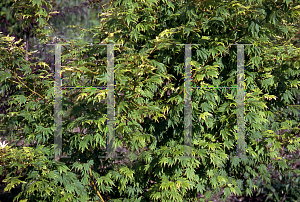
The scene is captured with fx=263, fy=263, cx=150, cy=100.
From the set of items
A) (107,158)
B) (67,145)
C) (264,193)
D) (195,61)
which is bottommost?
(264,193)

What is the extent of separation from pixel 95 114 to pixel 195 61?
3.89 ft

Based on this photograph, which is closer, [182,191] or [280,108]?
[182,191]

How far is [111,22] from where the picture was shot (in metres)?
2.74

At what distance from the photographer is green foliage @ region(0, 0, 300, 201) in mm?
2633

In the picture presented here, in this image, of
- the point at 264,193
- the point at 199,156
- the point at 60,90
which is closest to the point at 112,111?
the point at 60,90

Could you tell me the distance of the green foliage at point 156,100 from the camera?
8.64 ft

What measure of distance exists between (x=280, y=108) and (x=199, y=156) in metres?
1.34

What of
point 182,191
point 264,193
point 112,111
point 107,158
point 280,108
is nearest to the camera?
point 112,111

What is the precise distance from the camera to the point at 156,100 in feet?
9.69

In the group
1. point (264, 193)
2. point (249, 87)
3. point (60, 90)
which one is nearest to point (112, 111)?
point (60, 90)

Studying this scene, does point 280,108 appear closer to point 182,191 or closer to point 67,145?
point 182,191

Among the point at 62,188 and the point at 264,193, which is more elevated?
the point at 62,188

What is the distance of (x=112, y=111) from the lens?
2.63 m

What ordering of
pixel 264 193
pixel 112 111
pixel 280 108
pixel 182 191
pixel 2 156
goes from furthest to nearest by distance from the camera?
pixel 264 193 → pixel 280 108 → pixel 182 191 → pixel 112 111 → pixel 2 156
